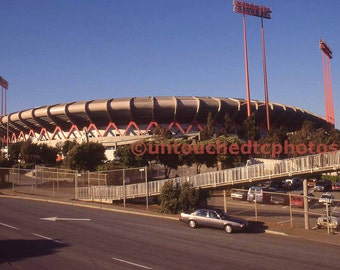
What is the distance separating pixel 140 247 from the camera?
15.0 m

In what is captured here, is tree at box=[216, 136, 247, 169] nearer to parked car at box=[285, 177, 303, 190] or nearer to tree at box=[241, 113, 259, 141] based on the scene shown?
parked car at box=[285, 177, 303, 190]

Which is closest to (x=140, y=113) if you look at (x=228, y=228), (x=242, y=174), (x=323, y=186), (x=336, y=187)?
(x=323, y=186)

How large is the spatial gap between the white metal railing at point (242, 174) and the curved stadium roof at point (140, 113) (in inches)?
2419

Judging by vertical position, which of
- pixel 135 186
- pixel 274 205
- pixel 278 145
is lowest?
pixel 274 205

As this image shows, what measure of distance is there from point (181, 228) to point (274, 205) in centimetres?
2074

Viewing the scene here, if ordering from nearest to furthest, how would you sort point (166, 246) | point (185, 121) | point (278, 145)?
point (166, 246) < point (278, 145) < point (185, 121)

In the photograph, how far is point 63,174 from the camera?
3519 cm

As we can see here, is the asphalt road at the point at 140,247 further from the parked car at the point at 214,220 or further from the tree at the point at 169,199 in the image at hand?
the tree at the point at 169,199

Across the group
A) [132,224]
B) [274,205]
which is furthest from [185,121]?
[132,224]

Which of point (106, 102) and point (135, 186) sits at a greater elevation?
point (106, 102)

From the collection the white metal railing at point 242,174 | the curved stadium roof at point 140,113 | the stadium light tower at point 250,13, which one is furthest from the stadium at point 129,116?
the white metal railing at point 242,174

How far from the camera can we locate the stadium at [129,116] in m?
92.7

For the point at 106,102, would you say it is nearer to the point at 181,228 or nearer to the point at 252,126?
the point at 252,126

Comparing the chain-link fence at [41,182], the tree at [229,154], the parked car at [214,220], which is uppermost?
the tree at [229,154]
